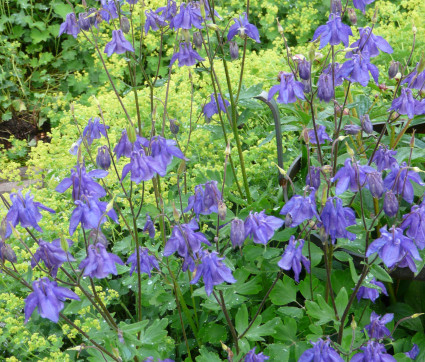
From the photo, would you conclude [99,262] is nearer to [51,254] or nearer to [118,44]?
[51,254]

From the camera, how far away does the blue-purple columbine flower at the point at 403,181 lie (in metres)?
1.57

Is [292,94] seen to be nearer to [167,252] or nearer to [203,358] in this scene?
[167,252]

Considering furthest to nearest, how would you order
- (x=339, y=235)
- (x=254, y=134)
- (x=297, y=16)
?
1. (x=297, y=16)
2. (x=254, y=134)
3. (x=339, y=235)

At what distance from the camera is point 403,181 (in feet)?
5.19

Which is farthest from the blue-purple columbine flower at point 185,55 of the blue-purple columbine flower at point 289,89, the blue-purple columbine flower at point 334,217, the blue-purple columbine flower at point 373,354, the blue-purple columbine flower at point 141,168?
the blue-purple columbine flower at point 373,354

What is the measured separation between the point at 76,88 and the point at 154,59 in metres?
0.78

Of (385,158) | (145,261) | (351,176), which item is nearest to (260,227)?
(351,176)

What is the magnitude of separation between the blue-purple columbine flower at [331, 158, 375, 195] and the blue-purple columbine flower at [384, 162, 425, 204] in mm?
111

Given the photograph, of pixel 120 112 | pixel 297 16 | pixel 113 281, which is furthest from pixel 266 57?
pixel 113 281

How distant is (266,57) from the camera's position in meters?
3.86

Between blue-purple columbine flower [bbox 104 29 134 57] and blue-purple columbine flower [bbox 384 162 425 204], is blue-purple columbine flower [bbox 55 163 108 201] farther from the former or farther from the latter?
blue-purple columbine flower [bbox 384 162 425 204]

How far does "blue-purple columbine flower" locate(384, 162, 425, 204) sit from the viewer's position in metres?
1.57

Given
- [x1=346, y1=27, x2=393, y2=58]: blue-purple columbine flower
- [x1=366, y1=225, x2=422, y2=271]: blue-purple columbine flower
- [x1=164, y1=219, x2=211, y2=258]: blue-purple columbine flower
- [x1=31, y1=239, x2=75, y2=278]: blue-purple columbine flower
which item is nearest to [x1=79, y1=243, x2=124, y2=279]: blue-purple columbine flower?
[x1=31, y1=239, x2=75, y2=278]: blue-purple columbine flower

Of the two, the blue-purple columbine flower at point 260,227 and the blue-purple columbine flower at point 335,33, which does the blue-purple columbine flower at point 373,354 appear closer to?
the blue-purple columbine flower at point 260,227
